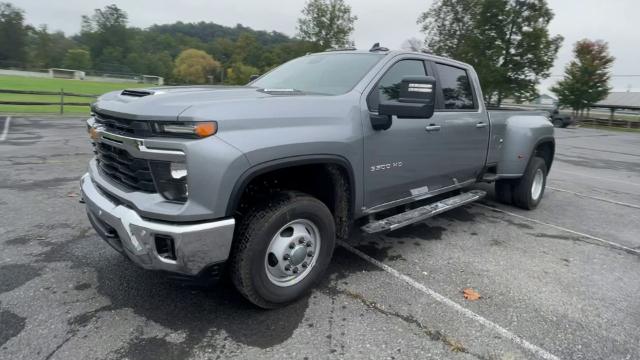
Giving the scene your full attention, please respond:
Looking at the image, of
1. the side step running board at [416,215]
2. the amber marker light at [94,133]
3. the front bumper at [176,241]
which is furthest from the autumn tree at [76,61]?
the front bumper at [176,241]

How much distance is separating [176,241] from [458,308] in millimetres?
2096

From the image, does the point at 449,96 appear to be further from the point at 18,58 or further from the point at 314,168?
the point at 18,58

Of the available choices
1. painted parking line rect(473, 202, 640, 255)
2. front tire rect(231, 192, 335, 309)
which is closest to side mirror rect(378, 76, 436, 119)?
front tire rect(231, 192, 335, 309)

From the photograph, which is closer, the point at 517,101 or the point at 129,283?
the point at 129,283

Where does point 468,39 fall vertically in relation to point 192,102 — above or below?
above

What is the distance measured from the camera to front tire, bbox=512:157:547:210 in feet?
19.1

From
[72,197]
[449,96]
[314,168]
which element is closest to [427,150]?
[449,96]

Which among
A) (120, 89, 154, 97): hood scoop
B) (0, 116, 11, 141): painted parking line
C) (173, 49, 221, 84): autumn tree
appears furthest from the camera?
(173, 49, 221, 84): autumn tree

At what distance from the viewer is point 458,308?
3145 millimetres

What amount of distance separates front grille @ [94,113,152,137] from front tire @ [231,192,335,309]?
831mm

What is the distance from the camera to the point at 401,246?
4355mm

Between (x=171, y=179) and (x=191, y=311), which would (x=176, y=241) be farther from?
(x=191, y=311)

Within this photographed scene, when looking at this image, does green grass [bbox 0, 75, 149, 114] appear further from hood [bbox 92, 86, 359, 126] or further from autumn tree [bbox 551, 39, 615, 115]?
autumn tree [bbox 551, 39, 615, 115]

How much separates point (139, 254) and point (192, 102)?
0.96m
